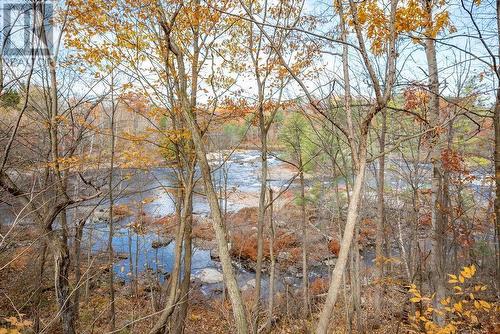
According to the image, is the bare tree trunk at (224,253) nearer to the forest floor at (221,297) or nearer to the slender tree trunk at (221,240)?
the slender tree trunk at (221,240)

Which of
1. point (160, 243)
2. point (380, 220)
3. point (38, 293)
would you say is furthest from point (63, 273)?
point (160, 243)

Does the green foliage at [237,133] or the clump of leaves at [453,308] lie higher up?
the green foliage at [237,133]

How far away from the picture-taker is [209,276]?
49.2 feet

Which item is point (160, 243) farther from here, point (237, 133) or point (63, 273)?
point (237, 133)

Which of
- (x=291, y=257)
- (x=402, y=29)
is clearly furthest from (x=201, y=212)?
(x=402, y=29)

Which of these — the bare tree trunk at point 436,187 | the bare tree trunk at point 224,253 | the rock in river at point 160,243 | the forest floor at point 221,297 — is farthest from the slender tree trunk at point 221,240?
the rock in river at point 160,243

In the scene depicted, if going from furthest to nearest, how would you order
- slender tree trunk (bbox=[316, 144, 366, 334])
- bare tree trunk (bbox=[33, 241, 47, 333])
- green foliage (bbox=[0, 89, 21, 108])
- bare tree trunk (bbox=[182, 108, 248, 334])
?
green foliage (bbox=[0, 89, 21, 108])
bare tree trunk (bbox=[33, 241, 47, 333])
bare tree trunk (bbox=[182, 108, 248, 334])
slender tree trunk (bbox=[316, 144, 366, 334])

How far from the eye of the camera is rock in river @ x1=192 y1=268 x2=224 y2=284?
14.7 meters

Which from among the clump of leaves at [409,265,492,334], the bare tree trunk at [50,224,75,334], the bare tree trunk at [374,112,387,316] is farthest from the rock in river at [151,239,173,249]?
the clump of leaves at [409,265,492,334]

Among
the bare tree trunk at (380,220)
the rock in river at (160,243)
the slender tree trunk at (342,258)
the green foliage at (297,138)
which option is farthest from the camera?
the rock in river at (160,243)

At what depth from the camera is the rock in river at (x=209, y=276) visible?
1466 centimetres

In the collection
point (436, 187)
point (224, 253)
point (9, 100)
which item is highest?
point (9, 100)

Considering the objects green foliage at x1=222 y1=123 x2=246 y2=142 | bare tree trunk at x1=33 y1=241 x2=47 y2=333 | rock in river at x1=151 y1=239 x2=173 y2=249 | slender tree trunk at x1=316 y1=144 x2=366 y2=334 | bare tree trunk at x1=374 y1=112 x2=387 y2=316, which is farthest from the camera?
green foliage at x1=222 y1=123 x2=246 y2=142

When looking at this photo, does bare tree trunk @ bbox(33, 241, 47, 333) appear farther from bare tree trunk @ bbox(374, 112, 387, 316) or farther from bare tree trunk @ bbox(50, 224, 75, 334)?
bare tree trunk @ bbox(374, 112, 387, 316)
